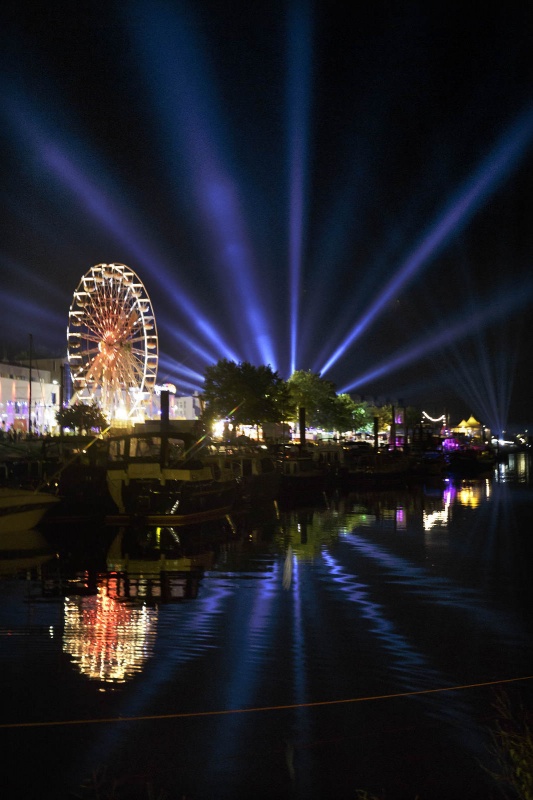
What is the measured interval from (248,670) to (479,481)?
55.4 m

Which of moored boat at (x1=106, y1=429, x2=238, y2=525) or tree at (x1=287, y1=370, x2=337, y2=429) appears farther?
tree at (x1=287, y1=370, x2=337, y2=429)

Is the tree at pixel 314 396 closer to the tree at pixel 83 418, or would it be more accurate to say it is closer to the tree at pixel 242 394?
the tree at pixel 242 394

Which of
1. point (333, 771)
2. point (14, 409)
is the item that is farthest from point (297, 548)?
point (14, 409)

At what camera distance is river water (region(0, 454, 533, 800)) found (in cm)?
783

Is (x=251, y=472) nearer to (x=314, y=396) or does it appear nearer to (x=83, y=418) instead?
(x=83, y=418)

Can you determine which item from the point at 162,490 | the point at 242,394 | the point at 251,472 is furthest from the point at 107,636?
the point at 242,394

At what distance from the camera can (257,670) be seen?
11.1 m

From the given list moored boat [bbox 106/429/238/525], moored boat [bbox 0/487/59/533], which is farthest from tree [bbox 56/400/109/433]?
moored boat [bbox 0/487/59/533]

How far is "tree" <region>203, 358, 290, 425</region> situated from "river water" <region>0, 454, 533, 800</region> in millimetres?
51083

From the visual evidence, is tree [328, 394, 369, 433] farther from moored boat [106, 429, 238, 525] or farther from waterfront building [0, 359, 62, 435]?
moored boat [106, 429, 238, 525]

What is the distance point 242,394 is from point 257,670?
6332cm

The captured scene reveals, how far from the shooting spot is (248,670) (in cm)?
1105

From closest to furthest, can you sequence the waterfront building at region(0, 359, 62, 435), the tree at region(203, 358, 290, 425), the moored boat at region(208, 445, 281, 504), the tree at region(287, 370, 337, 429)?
the moored boat at region(208, 445, 281, 504)
the tree at region(203, 358, 290, 425)
the waterfront building at region(0, 359, 62, 435)
the tree at region(287, 370, 337, 429)

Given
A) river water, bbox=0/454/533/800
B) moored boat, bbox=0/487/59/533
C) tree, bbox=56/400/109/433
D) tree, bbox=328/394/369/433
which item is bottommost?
river water, bbox=0/454/533/800
